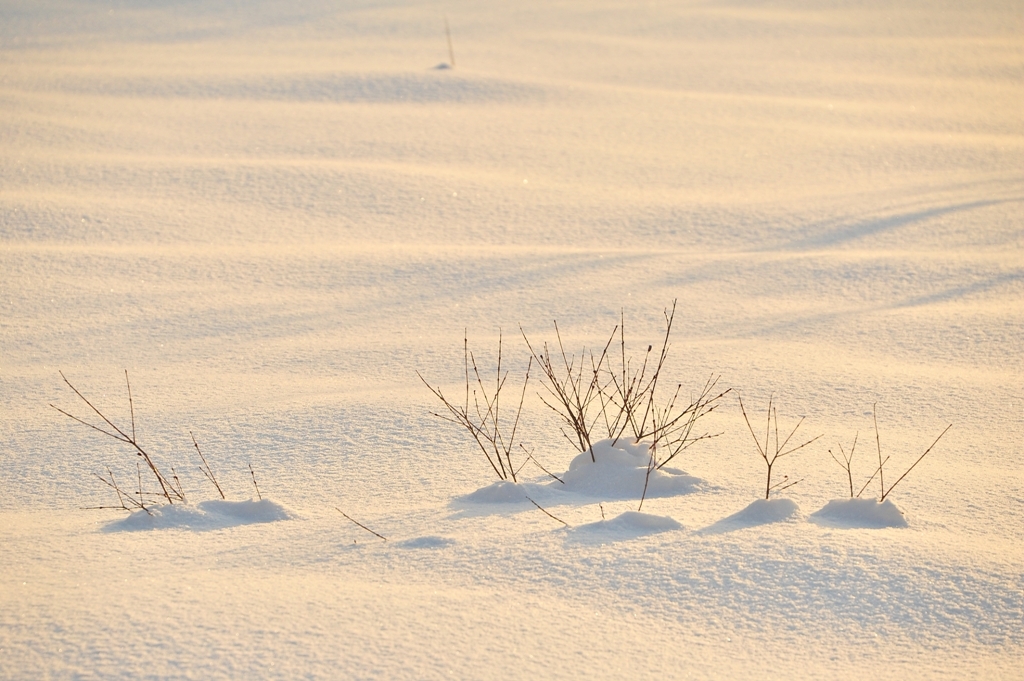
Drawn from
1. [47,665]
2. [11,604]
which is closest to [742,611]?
[47,665]

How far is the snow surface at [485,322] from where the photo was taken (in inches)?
81.4

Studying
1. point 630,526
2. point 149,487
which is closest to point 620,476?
point 630,526

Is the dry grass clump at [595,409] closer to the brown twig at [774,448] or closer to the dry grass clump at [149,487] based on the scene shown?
the brown twig at [774,448]

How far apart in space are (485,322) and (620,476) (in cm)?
157

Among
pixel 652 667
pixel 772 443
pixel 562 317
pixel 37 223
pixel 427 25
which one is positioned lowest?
pixel 652 667

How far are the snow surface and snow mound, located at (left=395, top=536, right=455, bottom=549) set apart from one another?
0.04ft

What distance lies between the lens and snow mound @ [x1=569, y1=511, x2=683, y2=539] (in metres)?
2.39

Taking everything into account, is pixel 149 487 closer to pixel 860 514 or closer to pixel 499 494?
pixel 499 494

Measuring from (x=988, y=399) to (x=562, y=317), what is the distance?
66.1 inches

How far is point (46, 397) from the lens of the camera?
3443 mm

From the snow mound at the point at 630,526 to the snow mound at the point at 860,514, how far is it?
1.29ft

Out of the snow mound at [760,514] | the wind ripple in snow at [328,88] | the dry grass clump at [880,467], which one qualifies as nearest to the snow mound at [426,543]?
the snow mound at [760,514]

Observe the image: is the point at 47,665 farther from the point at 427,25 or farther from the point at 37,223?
the point at 427,25

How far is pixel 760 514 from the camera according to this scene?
2469 mm
